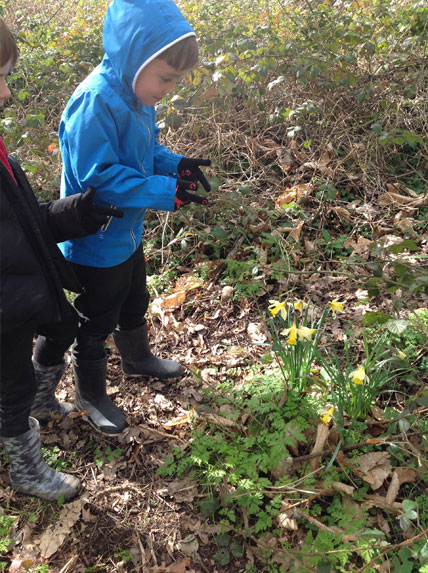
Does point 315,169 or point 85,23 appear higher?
point 85,23

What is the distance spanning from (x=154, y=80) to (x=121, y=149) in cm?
30

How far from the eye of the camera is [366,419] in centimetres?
212

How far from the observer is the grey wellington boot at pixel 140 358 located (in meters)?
2.59

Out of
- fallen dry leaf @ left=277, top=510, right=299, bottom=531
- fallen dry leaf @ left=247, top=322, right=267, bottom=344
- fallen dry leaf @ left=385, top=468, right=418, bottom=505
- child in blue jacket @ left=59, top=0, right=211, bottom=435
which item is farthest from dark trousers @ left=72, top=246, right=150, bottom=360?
fallen dry leaf @ left=385, top=468, right=418, bottom=505

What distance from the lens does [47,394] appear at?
95.2 inches

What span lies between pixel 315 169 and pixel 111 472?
2781mm

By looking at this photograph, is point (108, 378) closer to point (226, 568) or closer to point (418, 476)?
point (226, 568)

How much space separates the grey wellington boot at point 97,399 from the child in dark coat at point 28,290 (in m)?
0.27

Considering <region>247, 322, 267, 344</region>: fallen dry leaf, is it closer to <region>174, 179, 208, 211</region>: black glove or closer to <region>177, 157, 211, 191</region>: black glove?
<region>177, 157, 211, 191</region>: black glove

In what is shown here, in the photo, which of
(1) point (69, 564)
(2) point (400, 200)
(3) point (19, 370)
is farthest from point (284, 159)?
(1) point (69, 564)

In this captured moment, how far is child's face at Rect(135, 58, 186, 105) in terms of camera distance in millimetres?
1750

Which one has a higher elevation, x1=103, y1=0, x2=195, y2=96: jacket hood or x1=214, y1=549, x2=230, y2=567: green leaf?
x1=103, y1=0, x2=195, y2=96: jacket hood

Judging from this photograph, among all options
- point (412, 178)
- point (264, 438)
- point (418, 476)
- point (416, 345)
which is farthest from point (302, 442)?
point (412, 178)

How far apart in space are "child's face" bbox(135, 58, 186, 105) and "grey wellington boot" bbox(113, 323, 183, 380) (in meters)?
1.28
